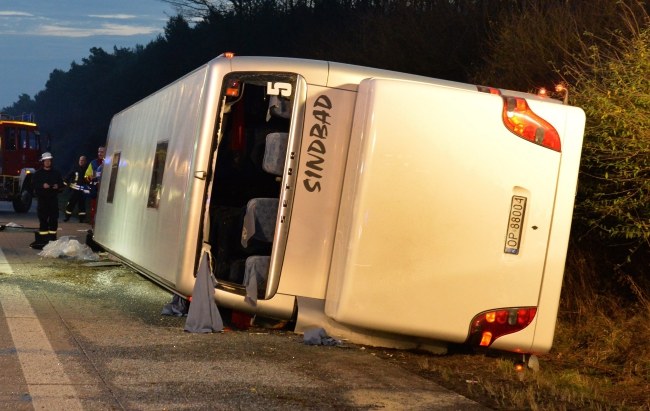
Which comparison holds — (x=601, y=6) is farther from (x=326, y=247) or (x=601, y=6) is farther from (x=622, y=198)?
(x=326, y=247)

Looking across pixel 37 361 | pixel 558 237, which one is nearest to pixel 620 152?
pixel 558 237

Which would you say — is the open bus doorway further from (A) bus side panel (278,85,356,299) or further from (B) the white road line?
(B) the white road line

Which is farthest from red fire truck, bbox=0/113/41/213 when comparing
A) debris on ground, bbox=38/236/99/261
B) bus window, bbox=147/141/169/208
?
bus window, bbox=147/141/169/208

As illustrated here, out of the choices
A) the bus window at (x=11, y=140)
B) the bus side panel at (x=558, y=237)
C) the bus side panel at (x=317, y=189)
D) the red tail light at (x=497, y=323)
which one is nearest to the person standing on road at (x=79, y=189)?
the bus window at (x=11, y=140)

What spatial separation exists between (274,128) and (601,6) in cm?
747

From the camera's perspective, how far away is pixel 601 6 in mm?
16031

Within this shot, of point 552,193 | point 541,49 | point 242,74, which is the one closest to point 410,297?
point 552,193

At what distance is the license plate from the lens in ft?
25.9

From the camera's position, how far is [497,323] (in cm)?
793

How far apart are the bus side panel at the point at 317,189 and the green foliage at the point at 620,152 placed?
227 cm

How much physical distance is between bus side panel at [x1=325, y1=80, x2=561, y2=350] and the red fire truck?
2561 centimetres

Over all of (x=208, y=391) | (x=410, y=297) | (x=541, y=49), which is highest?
(x=541, y=49)

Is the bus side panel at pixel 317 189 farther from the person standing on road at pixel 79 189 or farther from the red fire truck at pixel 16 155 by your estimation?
the red fire truck at pixel 16 155

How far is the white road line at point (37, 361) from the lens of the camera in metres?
6.47
